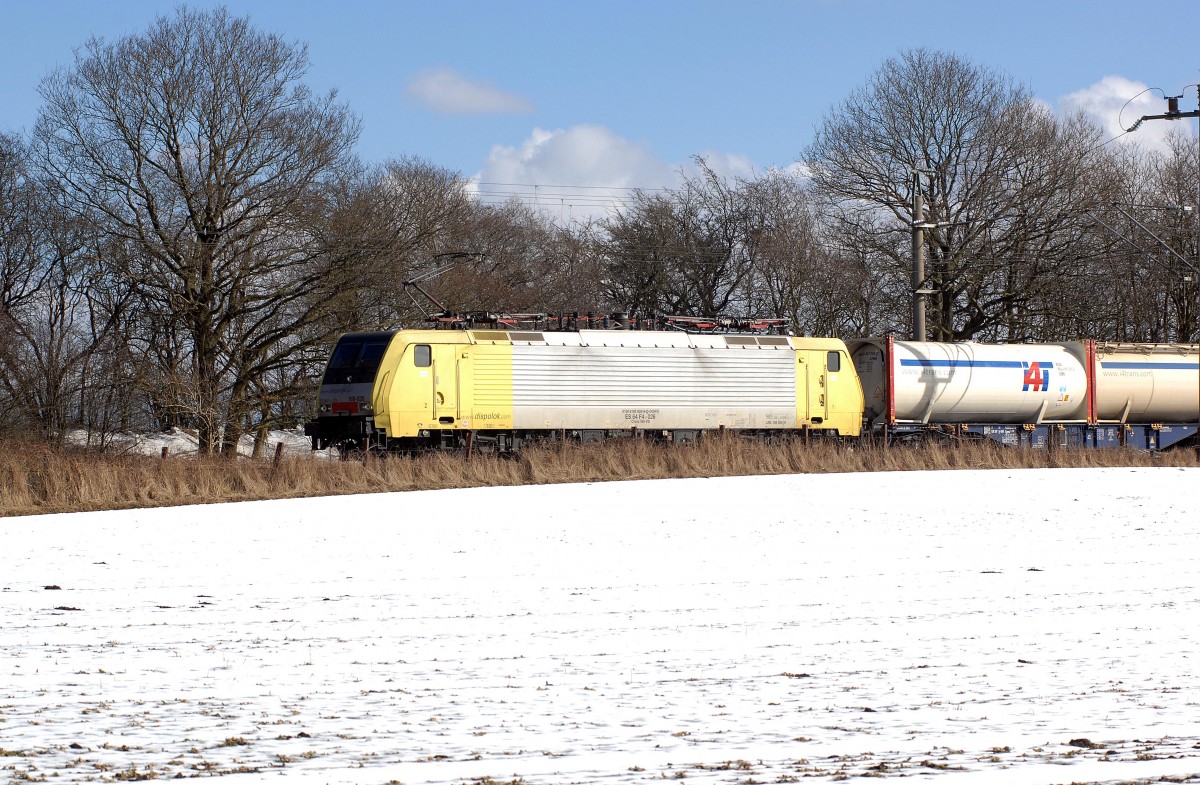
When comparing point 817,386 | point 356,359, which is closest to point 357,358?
point 356,359

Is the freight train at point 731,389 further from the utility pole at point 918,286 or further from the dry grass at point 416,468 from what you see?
the utility pole at point 918,286

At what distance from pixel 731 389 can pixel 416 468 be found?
9727mm

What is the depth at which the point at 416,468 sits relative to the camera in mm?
23656

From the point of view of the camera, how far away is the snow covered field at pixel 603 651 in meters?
5.73

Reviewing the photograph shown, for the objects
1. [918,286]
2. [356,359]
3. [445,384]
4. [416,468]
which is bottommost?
[416,468]

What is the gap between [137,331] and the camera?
38938 millimetres

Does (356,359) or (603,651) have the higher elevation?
(356,359)

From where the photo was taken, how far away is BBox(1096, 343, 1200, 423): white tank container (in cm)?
3494

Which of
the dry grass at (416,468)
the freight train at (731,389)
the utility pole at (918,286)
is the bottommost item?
the dry grass at (416,468)

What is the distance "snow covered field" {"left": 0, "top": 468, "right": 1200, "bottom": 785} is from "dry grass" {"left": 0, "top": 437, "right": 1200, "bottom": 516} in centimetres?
393

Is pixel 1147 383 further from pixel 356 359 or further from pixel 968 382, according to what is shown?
pixel 356 359

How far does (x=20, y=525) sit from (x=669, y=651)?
470 inches

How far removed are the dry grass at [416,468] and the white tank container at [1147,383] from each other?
4.13 metres

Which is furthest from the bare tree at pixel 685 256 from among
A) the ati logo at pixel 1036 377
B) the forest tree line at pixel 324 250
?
the ati logo at pixel 1036 377
